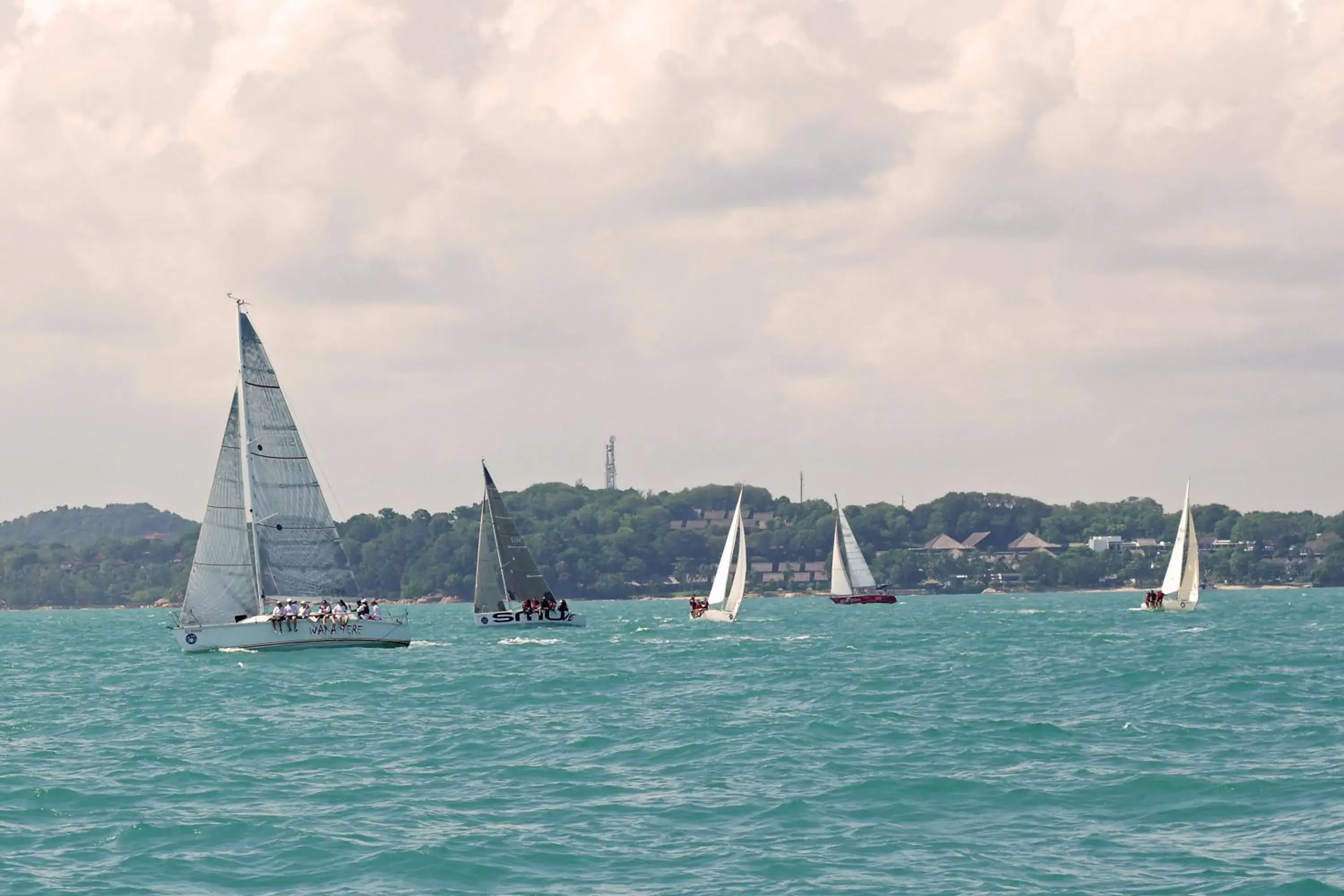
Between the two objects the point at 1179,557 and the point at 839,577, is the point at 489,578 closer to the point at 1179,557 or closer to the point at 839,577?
the point at 1179,557

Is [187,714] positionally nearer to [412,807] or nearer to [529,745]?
[529,745]

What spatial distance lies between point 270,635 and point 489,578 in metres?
34.6

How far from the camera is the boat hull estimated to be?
607ft

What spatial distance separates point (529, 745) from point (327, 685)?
19.4 meters

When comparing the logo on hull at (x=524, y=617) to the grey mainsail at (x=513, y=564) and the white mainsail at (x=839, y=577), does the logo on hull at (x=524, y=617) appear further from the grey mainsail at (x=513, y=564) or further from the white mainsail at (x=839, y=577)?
the white mainsail at (x=839, y=577)

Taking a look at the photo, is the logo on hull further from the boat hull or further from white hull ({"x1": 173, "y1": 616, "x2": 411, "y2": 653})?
the boat hull

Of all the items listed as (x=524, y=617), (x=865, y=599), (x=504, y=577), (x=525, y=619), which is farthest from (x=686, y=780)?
(x=865, y=599)

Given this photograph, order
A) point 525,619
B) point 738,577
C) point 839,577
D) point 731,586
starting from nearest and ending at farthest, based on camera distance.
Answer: point 525,619 → point 738,577 → point 731,586 → point 839,577

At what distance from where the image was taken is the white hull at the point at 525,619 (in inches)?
3994

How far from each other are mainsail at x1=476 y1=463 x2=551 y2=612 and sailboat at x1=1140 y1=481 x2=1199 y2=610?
47.6m

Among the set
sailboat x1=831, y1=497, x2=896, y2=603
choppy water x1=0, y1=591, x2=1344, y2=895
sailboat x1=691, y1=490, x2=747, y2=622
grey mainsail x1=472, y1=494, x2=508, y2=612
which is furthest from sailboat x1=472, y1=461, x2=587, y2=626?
sailboat x1=831, y1=497, x2=896, y2=603

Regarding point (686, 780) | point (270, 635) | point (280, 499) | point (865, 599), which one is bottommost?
point (686, 780)

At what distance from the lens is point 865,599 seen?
18512 centimetres

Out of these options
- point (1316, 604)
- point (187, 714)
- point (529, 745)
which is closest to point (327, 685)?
point (187, 714)
